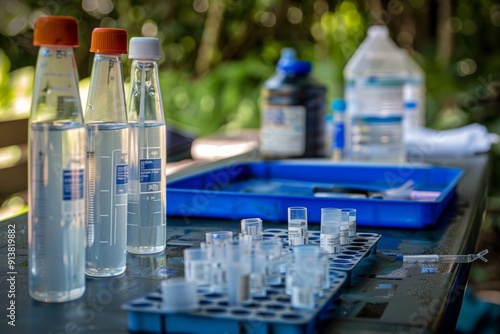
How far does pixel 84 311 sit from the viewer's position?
728 millimetres

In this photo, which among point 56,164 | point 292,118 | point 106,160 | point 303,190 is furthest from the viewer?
point 292,118

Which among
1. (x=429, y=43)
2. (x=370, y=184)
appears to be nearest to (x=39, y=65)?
(x=370, y=184)

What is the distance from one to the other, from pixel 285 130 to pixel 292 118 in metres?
0.04

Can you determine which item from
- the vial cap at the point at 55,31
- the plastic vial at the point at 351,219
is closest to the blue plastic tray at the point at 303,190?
the plastic vial at the point at 351,219

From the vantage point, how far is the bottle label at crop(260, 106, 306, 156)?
Answer: 70.5 inches

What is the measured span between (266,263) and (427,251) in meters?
0.33

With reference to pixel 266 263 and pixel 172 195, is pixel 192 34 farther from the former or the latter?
pixel 266 263

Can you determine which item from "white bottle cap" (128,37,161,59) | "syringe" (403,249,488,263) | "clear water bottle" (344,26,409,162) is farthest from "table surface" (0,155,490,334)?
"clear water bottle" (344,26,409,162)

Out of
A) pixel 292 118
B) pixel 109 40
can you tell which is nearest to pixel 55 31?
pixel 109 40

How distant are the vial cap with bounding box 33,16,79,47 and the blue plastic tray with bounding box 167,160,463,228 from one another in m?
0.49

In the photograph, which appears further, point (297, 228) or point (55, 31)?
point (297, 228)

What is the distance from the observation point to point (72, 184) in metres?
0.73

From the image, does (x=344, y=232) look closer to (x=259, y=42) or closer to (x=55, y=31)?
(x=55, y=31)

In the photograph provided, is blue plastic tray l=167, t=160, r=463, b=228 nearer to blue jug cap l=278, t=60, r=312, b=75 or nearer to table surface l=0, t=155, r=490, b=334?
table surface l=0, t=155, r=490, b=334
